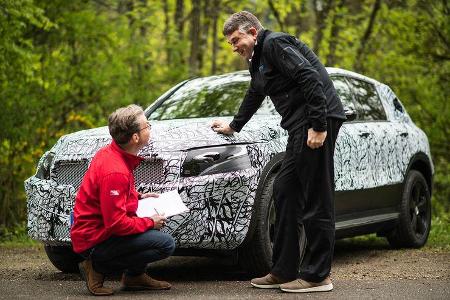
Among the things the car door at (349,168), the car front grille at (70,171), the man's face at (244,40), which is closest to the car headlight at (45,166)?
the car front grille at (70,171)

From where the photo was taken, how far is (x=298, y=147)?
6.12 m

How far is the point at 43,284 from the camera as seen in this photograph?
22.1 feet

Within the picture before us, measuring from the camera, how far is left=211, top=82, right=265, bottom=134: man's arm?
671 centimetres

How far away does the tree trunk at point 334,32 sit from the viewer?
18.3 meters

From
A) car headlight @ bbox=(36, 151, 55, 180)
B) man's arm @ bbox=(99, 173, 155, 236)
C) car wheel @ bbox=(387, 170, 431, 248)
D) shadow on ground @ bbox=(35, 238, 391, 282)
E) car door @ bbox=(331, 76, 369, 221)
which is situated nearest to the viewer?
man's arm @ bbox=(99, 173, 155, 236)

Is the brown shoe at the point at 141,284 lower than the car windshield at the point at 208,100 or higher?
lower

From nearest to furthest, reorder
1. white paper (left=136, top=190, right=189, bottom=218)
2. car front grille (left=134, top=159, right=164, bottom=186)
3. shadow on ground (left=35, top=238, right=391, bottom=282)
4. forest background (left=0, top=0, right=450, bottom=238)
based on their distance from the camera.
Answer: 1. white paper (left=136, top=190, right=189, bottom=218)
2. car front grille (left=134, top=159, right=164, bottom=186)
3. shadow on ground (left=35, top=238, right=391, bottom=282)
4. forest background (left=0, top=0, right=450, bottom=238)

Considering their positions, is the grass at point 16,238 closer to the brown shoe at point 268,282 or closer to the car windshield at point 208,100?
the car windshield at point 208,100

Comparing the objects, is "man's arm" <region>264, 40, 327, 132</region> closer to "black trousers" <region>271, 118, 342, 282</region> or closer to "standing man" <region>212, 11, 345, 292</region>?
"standing man" <region>212, 11, 345, 292</region>

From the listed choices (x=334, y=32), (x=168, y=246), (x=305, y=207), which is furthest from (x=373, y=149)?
(x=334, y=32)

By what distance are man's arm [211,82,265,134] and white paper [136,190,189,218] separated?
817 mm

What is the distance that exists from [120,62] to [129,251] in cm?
857

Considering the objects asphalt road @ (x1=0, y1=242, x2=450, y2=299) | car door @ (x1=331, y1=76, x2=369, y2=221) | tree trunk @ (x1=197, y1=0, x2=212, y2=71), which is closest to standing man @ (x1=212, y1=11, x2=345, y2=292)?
asphalt road @ (x1=0, y1=242, x2=450, y2=299)

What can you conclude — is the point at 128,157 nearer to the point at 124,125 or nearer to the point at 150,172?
the point at 124,125
